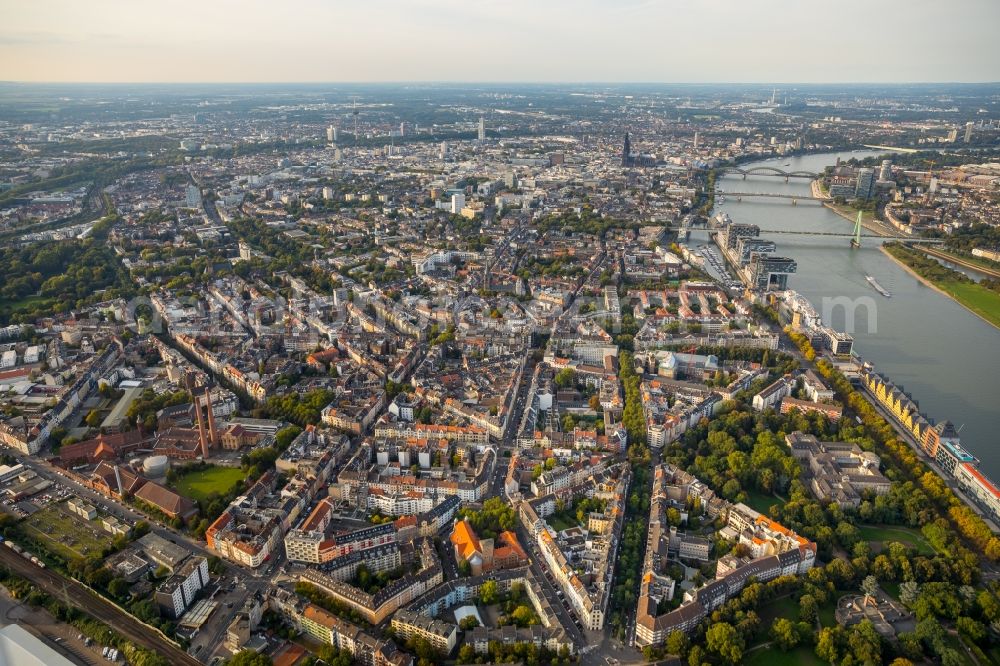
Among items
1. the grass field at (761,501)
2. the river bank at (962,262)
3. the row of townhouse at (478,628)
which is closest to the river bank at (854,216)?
the river bank at (962,262)

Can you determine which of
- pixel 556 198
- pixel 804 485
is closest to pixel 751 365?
pixel 804 485

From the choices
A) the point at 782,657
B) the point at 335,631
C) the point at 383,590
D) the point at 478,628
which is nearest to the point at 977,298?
the point at 782,657

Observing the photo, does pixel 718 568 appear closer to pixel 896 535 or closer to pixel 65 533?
pixel 896 535

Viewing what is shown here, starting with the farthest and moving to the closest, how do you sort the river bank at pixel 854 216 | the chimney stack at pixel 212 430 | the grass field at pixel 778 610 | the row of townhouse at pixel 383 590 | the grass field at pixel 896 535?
the river bank at pixel 854 216
the chimney stack at pixel 212 430
the grass field at pixel 896 535
the grass field at pixel 778 610
the row of townhouse at pixel 383 590

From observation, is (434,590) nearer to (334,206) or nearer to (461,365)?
(461,365)

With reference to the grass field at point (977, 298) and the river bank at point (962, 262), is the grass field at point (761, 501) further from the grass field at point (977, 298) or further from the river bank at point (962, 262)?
the river bank at point (962, 262)

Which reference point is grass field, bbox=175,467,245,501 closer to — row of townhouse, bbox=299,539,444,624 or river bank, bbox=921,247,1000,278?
row of townhouse, bbox=299,539,444,624
